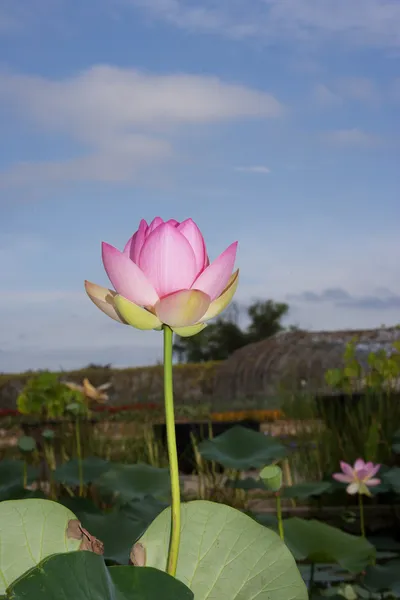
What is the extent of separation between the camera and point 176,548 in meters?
0.56

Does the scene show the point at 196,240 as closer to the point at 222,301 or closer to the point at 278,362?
the point at 222,301

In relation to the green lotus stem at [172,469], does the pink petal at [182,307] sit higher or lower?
higher

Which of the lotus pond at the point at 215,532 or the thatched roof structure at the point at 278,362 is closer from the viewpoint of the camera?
the lotus pond at the point at 215,532

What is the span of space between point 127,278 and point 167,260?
0.11 ft

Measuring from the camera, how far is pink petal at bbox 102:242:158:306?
23.5 inches

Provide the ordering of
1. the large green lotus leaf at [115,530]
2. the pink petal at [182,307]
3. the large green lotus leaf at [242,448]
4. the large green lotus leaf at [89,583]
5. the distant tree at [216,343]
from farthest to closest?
the distant tree at [216,343]
the large green lotus leaf at [242,448]
the large green lotus leaf at [115,530]
the pink petal at [182,307]
the large green lotus leaf at [89,583]

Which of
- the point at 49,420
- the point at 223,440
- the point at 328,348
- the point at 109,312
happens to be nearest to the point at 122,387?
the point at 328,348

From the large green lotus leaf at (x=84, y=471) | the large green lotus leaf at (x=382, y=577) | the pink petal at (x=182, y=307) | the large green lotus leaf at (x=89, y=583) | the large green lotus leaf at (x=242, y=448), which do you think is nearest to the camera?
the large green lotus leaf at (x=89, y=583)

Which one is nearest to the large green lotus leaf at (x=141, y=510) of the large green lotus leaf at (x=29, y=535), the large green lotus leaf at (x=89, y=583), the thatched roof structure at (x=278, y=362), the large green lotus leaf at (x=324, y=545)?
the large green lotus leaf at (x=324, y=545)

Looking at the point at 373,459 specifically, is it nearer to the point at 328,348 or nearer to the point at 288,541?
the point at 288,541

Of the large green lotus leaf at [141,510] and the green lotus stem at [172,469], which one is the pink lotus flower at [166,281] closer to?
the green lotus stem at [172,469]

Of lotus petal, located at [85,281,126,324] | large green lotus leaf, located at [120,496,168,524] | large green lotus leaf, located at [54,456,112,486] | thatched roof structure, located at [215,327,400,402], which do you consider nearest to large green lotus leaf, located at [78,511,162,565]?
large green lotus leaf, located at [120,496,168,524]

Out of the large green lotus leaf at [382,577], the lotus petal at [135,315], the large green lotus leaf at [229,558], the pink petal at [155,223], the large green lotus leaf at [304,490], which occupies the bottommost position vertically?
the large green lotus leaf at [382,577]

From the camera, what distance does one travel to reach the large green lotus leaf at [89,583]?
0.47 meters
